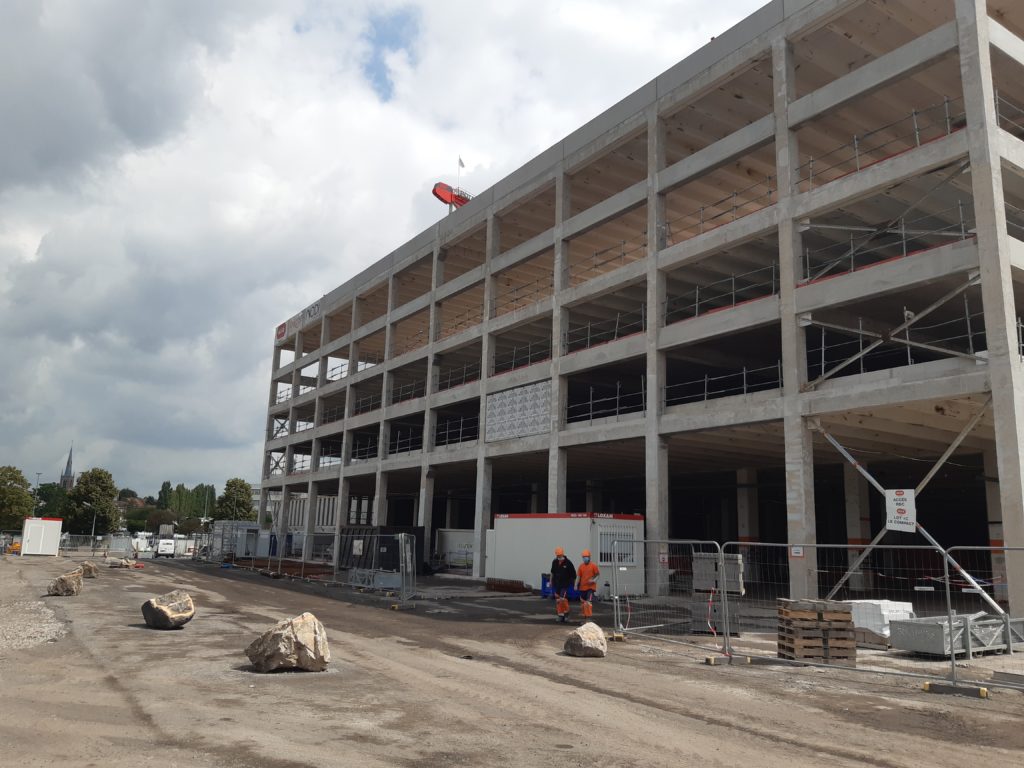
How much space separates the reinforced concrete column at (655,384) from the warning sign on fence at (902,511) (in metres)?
9.36

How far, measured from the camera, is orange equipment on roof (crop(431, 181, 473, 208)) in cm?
4244

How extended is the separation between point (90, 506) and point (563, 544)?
59745 mm

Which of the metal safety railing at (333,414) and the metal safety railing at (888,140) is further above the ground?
the metal safety railing at (888,140)

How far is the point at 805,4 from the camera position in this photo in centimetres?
2220

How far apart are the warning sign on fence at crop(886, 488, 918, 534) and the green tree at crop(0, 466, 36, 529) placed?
73119mm

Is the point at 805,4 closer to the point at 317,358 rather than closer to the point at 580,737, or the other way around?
the point at 580,737

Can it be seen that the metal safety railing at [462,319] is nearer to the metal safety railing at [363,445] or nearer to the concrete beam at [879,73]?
the metal safety railing at [363,445]

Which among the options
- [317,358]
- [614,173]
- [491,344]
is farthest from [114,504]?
[614,173]

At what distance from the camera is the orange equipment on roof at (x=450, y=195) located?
4244cm

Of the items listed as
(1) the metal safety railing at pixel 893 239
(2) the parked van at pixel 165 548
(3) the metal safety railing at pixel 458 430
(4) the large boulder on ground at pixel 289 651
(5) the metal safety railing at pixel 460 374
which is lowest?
(2) the parked van at pixel 165 548

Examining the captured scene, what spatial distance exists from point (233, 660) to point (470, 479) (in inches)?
1393

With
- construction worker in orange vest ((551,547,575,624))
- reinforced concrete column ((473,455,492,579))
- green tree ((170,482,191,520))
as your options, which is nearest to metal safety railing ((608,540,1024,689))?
construction worker in orange vest ((551,547,575,624))

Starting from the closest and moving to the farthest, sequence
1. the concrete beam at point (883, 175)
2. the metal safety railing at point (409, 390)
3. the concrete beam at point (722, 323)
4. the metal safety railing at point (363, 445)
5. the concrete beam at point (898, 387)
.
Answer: the concrete beam at point (898, 387) < the concrete beam at point (883, 175) < the concrete beam at point (722, 323) < the metal safety railing at point (409, 390) < the metal safety railing at point (363, 445)

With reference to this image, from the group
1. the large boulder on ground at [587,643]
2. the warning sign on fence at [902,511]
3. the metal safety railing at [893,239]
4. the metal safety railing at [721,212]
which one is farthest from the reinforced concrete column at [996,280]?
the large boulder on ground at [587,643]
